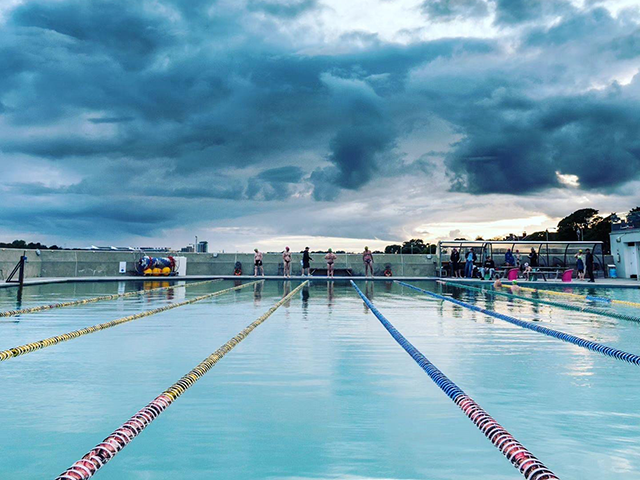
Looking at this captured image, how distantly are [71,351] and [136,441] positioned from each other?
3421 mm

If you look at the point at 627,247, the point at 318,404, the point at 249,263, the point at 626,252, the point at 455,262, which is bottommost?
the point at 318,404

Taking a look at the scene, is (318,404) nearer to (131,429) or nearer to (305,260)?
(131,429)

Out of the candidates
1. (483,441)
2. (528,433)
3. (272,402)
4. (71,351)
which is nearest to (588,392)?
(528,433)

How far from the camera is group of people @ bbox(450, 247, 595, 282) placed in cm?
2309

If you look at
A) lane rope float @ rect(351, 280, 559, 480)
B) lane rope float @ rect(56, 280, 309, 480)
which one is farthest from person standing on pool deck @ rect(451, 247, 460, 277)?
lane rope float @ rect(56, 280, 309, 480)

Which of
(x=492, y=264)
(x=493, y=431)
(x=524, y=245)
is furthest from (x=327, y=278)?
(x=493, y=431)

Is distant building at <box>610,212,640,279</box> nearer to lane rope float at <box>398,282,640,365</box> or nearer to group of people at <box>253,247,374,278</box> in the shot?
group of people at <box>253,247,374,278</box>

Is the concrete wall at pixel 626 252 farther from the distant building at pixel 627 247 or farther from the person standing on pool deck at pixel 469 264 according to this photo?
the person standing on pool deck at pixel 469 264

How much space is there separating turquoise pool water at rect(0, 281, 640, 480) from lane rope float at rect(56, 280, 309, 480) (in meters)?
0.07

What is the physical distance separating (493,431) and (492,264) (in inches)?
815

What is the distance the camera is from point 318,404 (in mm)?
4137

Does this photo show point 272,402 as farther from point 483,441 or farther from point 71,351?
point 71,351

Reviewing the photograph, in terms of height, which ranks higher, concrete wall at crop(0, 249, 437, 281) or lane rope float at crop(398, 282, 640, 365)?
concrete wall at crop(0, 249, 437, 281)

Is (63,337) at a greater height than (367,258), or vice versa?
(367,258)
